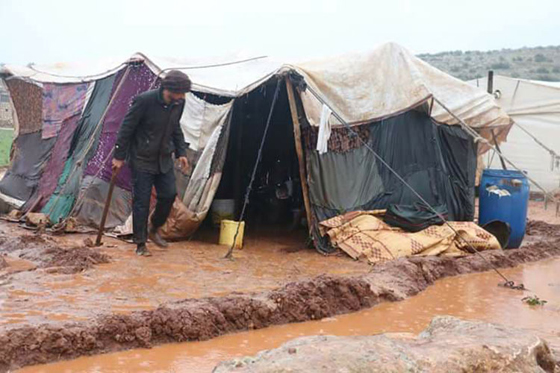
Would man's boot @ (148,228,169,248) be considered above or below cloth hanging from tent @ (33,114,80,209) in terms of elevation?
below

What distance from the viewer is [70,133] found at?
29.1 ft

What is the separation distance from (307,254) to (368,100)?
2093mm

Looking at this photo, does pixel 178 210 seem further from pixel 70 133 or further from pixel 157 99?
pixel 70 133

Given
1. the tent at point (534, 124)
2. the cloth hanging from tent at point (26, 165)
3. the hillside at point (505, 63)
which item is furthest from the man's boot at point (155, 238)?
the hillside at point (505, 63)

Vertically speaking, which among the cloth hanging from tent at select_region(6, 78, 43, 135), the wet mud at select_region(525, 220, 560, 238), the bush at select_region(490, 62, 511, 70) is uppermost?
the bush at select_region(490, 62, 511, 70)

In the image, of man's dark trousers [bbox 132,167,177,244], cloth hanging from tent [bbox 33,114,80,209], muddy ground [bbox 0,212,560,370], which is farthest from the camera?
cloth hanging from tent [bbox 33,114,80,209]

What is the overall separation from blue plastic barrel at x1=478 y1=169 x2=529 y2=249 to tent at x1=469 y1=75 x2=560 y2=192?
6.36 meters

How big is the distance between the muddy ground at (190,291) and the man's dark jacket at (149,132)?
38.5 inches

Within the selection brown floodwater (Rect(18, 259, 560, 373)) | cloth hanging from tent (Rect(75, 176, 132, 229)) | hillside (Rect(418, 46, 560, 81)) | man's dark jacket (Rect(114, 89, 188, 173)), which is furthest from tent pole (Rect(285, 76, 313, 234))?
hillside (Rect(418, 46, 560, 81))

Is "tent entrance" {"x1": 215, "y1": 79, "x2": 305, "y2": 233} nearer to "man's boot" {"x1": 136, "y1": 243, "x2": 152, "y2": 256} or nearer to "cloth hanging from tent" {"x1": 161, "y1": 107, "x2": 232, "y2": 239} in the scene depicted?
"cloth hanging from tent" {"x1": 161, "y1": 107, "x2": 232, "y2": 239}

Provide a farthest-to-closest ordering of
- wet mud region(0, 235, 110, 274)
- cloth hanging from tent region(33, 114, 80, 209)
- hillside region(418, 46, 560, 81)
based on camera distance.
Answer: hillside region(418, 46, 560, 81)
cloth hanging from tent region(33, 114, 80, 209)
wet mud region(0, 235, 110, 274)

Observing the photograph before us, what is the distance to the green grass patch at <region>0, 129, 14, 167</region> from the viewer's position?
1844 centimetres

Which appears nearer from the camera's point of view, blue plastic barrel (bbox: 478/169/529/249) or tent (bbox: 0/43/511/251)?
tent (bbox: 0/43/511/251)

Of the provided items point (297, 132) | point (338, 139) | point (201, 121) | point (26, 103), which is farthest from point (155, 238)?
point (26, 103)
